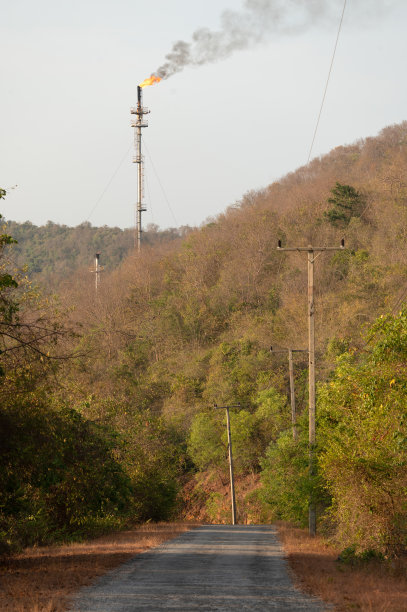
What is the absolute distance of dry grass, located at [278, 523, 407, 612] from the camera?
11.4 meters

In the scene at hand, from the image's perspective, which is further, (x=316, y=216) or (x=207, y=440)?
(x=316, y=216)

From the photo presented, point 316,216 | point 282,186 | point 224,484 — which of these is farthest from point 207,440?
point 282,186

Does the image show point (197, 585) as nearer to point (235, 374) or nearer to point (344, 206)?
point (235, 374)

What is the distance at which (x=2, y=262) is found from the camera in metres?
18.2

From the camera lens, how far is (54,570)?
591 inches

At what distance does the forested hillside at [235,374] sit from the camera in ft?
53.1

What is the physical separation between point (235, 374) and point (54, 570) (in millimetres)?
48923

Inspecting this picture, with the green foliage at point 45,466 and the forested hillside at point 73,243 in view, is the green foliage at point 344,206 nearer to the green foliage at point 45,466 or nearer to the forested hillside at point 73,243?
the forested hillside at point 73,243

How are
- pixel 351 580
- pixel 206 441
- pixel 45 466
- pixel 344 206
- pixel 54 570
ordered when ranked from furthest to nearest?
pixel 344 206
pixel 206 441
pixel 45 466
pixel 54 570
pixel 351 580

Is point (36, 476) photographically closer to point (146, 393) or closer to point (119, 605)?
point (119, 605)

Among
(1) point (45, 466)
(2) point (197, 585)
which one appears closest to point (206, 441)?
(1) point (45, 466)

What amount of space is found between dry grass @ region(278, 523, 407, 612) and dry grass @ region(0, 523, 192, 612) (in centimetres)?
449

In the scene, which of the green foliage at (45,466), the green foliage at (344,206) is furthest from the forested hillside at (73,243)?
the green foliage at (45,466)

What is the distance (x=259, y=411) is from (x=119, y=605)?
47754 millimetres
